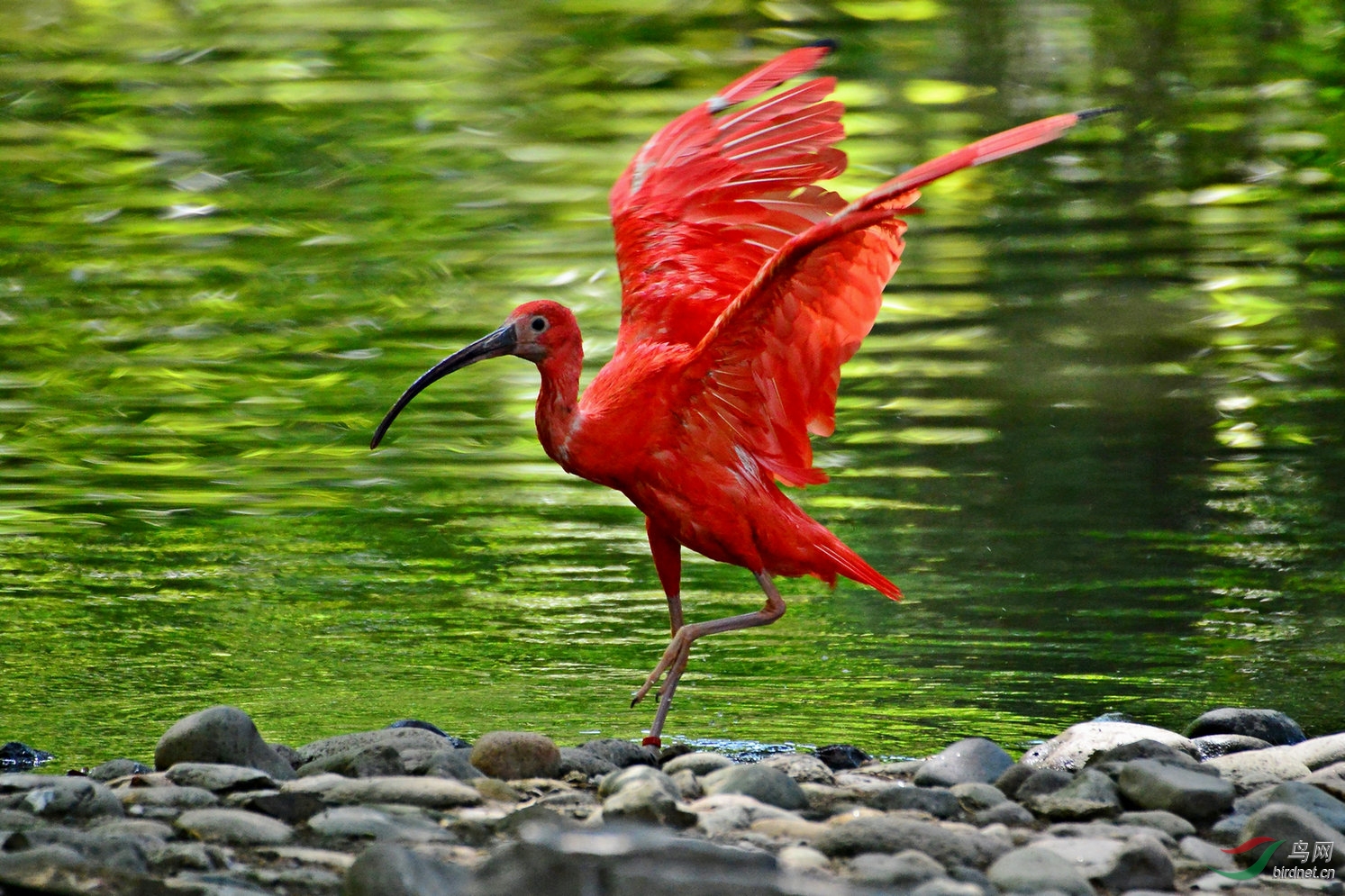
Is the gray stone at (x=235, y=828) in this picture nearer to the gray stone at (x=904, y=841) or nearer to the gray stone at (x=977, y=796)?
the gray stone at (x=904, y=841)

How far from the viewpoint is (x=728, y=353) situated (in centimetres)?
641

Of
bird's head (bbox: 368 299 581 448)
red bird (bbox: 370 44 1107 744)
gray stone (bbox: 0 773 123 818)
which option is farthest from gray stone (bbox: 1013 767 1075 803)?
gray stone (bbox: 0 773 123 818)

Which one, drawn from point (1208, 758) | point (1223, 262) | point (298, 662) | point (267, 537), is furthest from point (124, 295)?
point (1208, 758)

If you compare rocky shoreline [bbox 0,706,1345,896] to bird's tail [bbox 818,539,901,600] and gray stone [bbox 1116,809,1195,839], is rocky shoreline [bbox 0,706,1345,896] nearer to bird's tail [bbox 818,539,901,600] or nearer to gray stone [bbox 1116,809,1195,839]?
gray stone [bbox 1116,809,1195,839]

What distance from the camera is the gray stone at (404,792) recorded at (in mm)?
5094

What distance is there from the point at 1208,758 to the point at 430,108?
37.5 feet

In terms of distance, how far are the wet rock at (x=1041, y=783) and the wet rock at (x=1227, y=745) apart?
919mm

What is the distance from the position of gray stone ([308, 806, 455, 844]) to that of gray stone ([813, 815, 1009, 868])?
0.98 meters

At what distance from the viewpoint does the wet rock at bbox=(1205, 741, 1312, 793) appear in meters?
5.69

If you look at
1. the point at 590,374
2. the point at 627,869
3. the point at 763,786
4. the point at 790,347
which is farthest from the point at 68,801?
the point at 590,374

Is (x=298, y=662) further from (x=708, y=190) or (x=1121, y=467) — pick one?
(x=1121, y=467)

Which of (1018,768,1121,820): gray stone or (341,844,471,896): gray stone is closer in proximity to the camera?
(341,844,471,896): gray stone

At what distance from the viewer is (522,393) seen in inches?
422

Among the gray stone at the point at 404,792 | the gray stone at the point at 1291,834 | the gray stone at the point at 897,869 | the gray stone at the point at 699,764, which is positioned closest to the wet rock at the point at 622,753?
the gray stone at the point at 699,764
